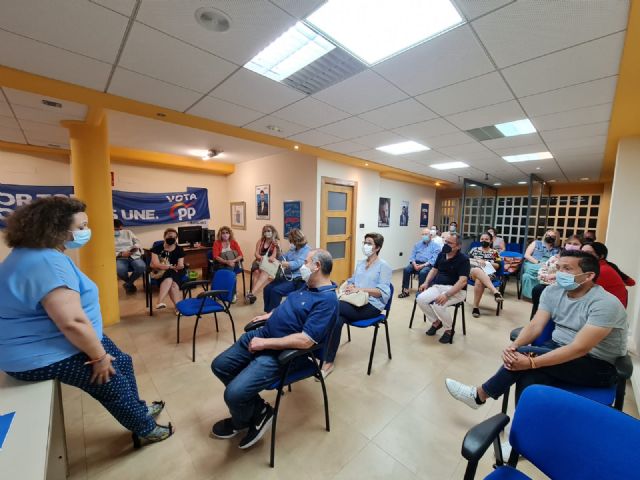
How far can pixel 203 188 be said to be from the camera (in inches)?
241

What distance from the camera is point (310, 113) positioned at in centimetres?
282

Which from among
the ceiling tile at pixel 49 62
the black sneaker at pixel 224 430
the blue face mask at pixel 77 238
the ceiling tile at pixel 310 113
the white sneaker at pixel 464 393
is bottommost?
the black sneaker at pixel 224 430

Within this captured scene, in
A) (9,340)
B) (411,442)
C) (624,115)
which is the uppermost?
(624,115)

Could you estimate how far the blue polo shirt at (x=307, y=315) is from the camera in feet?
5.28

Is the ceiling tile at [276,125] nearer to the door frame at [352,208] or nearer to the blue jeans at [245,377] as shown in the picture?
the door frame at [352,208]

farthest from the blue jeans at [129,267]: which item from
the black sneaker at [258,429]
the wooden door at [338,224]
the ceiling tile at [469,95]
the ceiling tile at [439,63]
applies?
the ceiling tile at [469,95]

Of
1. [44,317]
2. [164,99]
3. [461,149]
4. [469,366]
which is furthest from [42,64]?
[461,149]

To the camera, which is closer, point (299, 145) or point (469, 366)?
point (469, 366)

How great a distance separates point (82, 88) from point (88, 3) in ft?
3.95

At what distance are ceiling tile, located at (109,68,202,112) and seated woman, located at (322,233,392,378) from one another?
7.24ft

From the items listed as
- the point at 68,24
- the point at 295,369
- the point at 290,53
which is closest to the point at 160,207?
the point at 68,24

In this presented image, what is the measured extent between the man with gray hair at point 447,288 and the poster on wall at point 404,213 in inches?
165

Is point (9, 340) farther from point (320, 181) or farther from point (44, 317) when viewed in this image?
point (320, 181)

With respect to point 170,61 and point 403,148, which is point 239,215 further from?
point 170,61
